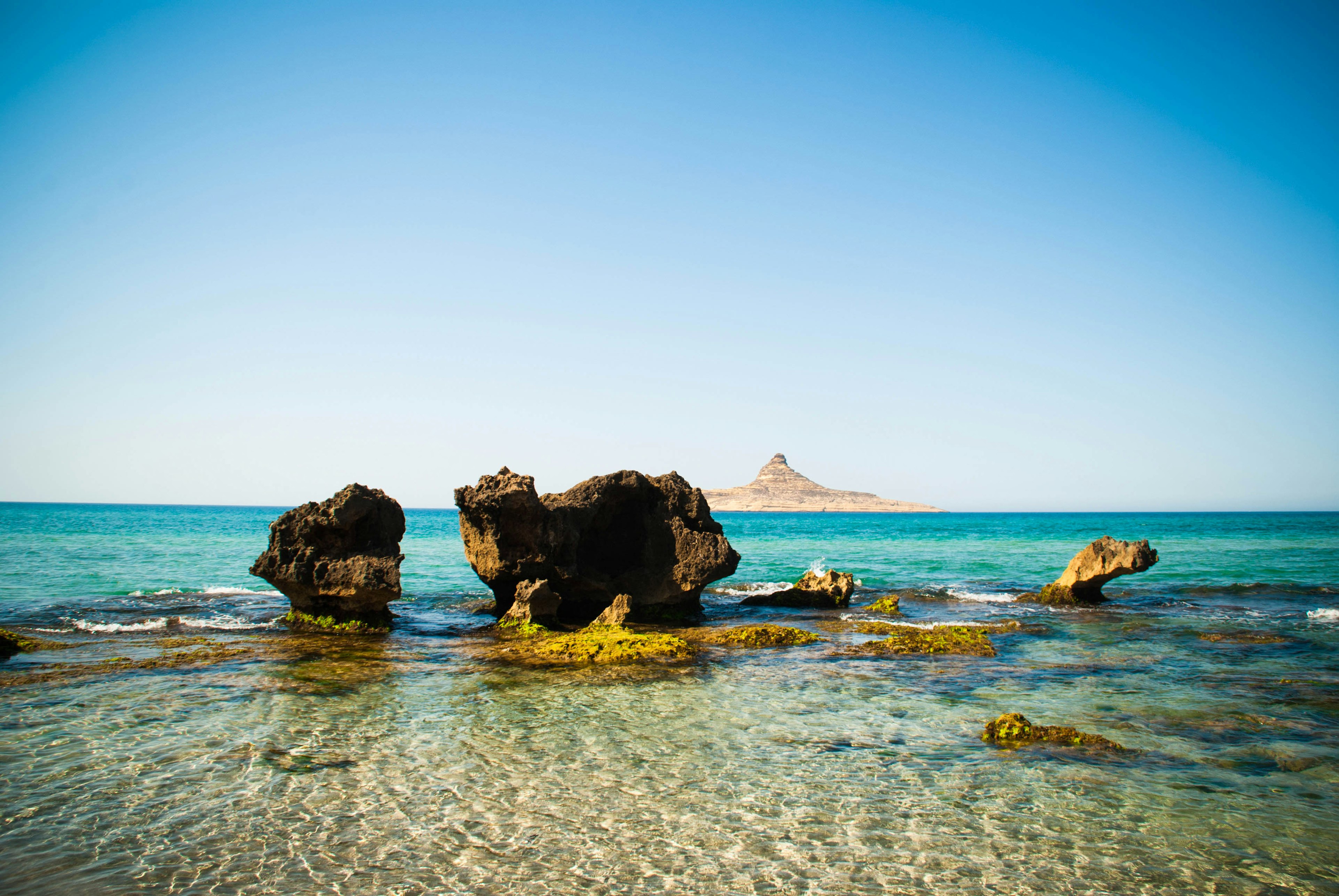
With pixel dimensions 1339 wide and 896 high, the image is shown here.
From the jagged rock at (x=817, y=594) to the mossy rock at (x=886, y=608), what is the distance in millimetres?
825

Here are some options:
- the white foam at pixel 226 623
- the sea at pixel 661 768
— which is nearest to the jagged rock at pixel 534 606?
the sea at pixel 661 768

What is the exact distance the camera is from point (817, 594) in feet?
72.3

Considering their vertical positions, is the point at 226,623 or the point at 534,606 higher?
the point at 534,606

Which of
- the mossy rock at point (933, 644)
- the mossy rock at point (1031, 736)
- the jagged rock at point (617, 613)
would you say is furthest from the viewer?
the jagged rock at point (617, 613)

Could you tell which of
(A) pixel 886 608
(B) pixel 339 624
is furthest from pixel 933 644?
(B) pixel 339 624

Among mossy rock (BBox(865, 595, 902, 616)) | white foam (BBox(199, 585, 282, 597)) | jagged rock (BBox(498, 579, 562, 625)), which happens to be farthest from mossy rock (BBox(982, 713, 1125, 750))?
white foam (BBox(199, 585, 282, 597))

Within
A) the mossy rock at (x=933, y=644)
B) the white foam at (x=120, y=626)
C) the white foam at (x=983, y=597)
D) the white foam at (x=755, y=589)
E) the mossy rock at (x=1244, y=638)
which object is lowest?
the white foam at (x=983, y=597)

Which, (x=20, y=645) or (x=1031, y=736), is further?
(x=20, y=645)

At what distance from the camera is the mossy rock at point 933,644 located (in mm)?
14516

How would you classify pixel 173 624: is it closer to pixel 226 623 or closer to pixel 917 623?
pixel 226 623

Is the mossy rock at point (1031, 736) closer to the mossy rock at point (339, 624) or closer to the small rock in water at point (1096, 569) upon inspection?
the mossy rock at point (339, 624)

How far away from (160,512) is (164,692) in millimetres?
168308

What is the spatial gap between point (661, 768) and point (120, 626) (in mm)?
15211

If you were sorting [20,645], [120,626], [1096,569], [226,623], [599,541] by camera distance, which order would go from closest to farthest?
[20,645], [120,626], [226,623], [599,541], [1096,569]
